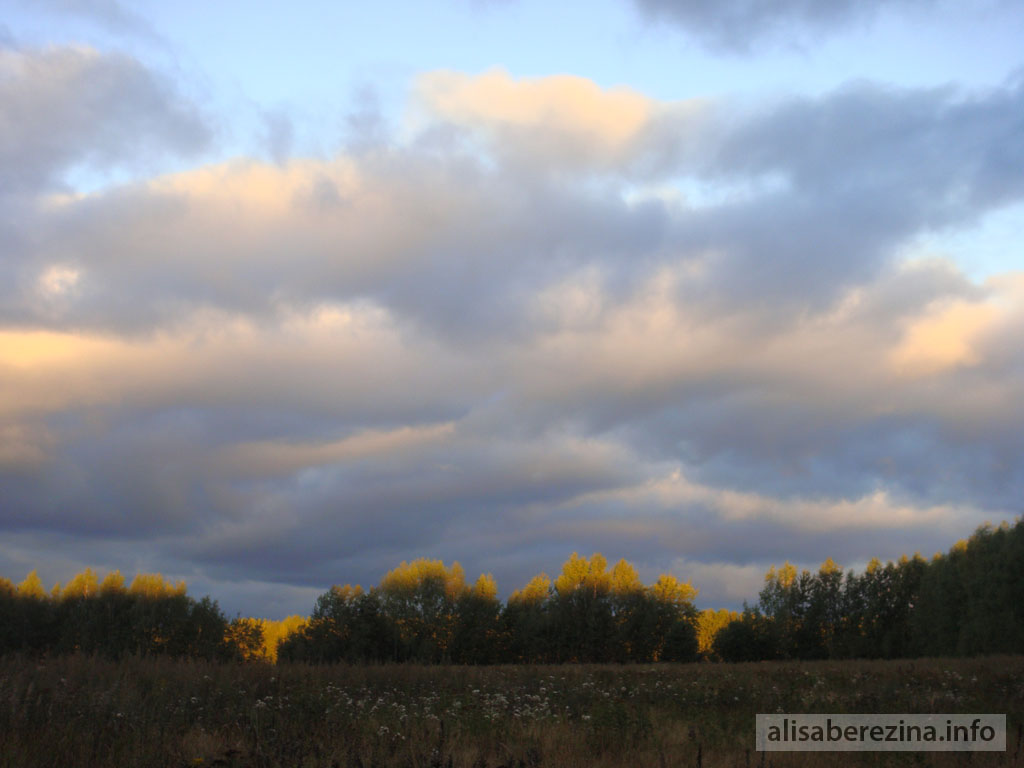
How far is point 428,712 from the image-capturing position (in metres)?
15.2

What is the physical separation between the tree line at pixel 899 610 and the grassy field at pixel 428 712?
43304 mm

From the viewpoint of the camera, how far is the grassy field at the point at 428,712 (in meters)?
10.5

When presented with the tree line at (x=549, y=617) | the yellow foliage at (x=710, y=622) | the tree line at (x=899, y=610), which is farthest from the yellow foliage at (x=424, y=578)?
the yellow foliage at (x=710, y=622)

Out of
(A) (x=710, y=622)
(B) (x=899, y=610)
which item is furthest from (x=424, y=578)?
(A) (x=710, y=622)

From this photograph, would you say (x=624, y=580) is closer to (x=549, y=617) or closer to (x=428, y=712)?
(x=549, y=617)

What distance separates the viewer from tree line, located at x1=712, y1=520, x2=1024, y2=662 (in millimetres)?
59844

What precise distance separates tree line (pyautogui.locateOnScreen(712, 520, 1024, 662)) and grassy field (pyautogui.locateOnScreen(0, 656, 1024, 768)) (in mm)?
43304

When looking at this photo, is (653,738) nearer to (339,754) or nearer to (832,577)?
(339,754)

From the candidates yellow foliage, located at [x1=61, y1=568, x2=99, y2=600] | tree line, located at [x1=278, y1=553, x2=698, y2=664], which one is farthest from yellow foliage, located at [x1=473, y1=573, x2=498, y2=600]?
yellow foliage, located at [x1=61, y1=568, x2=99, y2=600]

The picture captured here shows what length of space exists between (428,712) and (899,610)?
304 feet

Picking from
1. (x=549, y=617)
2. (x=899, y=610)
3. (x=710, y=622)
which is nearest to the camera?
(x=549, y=617)

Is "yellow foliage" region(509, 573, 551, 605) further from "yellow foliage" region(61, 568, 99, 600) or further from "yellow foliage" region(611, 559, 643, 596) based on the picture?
"yellow foliage" region(61, 568, 99, 600)

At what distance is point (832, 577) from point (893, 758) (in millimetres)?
89874

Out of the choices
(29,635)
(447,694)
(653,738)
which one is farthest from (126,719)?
(29,635)
